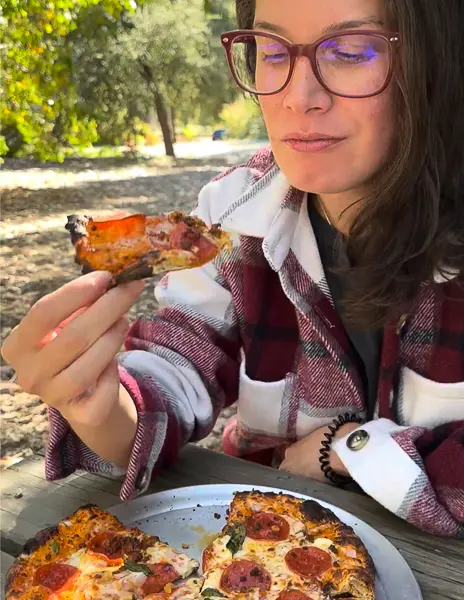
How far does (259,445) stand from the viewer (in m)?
1.52

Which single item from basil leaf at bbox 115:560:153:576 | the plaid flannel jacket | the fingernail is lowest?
basil leaf at bbox 115:560:153:576

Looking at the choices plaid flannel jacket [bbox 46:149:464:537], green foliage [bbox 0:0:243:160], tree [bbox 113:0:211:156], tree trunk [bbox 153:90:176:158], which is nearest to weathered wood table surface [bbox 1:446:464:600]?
plaid flannel jacket [bbox 46:149:464:537]

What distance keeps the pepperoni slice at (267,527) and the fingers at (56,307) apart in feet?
1.28

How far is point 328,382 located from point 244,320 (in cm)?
22

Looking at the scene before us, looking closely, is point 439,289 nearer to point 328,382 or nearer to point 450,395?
point 450,395

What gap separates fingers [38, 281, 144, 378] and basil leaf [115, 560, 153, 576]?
0.92ft

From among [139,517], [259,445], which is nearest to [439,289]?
[259,445]

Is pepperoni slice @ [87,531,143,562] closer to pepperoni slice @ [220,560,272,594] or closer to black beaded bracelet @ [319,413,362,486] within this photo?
pepperoni slice @ [220,560,272,594]

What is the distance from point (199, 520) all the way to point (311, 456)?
1.16 ft

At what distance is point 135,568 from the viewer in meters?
0.92

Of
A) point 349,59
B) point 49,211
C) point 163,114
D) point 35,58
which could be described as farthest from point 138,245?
point 163,114

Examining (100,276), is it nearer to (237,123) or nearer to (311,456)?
(311,456)

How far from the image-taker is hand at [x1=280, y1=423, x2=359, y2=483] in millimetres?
1289

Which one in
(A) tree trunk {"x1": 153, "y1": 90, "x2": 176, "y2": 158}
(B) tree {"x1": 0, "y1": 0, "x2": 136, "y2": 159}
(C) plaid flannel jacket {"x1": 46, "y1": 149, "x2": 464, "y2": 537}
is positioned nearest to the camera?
(C) plaid flannel jacket {"x1": 46, "y1": 149, "x2": 464, "y2": 537}
